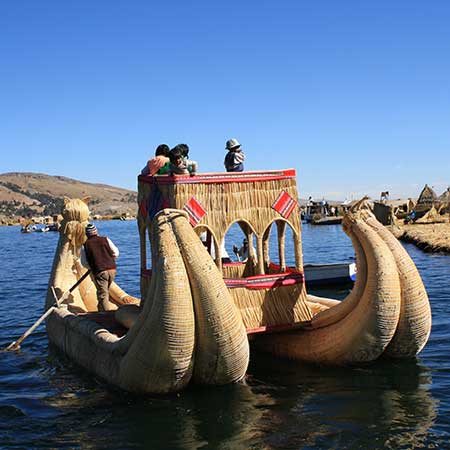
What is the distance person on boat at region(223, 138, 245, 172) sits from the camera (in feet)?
36.4

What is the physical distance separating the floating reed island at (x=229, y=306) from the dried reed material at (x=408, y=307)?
0.06 ft

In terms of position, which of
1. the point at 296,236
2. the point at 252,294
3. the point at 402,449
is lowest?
the point at 402,449

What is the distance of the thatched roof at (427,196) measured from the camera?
5506 cm

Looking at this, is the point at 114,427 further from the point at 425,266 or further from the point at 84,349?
the point at 425,266

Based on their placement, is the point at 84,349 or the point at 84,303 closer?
the point at 84,349

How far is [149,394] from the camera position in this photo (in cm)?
926

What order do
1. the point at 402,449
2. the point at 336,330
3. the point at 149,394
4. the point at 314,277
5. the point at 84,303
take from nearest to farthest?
the point at 402,449
the point at 149,394
the point at 336,330
the point at 84,303
the point at 314,277

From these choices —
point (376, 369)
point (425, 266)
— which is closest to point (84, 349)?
point (376, 369)

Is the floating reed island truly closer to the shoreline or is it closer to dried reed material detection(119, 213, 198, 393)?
dried reed material detection(119, 213, 198, 393)

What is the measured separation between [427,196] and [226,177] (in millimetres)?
48631

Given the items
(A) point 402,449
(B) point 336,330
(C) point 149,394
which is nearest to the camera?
(A) point 402,449

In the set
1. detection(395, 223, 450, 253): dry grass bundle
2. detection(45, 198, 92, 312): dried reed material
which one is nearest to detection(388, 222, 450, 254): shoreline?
detection(395, 223, 450, 253): dry grass bundle

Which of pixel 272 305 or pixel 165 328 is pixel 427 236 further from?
pixel 165 328

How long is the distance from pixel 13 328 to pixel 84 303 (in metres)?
2.97
